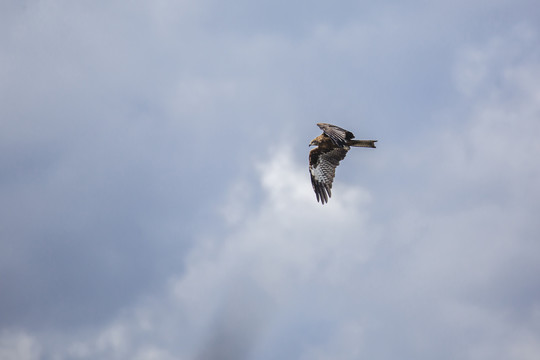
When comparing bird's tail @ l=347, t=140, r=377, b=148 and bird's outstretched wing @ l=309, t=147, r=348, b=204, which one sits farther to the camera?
bird's outstretched wing @ l=309, t=147, r=348, b=204

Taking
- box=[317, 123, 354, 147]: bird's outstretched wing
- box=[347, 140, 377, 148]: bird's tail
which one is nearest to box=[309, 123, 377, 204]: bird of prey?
box=[347, 140, 377, 148]: bird's tail

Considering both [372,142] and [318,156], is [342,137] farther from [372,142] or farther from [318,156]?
[318,156]

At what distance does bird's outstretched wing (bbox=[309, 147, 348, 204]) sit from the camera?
88.0 ft

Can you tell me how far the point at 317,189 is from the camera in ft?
87.9

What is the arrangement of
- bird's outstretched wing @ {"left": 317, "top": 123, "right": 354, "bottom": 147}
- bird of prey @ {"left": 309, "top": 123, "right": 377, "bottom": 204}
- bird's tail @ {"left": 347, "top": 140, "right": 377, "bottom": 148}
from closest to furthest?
bird's outstretched wing @ {"left": 317, "top": 123, "right": 354, "bottom": 147}
bird's tail @ {"left": 347, "top": 140, "right": 377, "bottom": 148}
bird of prey @ {"left": 309, "top": 123, "right": 377, "bottom": 204}

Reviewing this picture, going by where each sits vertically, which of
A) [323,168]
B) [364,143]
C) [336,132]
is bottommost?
[336,132]

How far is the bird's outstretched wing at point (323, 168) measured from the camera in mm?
26812

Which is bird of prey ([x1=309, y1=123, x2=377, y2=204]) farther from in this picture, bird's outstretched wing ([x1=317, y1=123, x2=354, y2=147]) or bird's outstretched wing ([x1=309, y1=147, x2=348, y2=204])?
bird's outstretched wing ([x1=317, y1=123, x2=354, y2=147])

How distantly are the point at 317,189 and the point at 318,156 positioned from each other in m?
1.50

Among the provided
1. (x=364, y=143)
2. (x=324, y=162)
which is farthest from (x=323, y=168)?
(x=364, y=143)

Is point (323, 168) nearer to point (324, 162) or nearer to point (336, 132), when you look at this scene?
point (324, 162)

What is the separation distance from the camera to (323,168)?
27141mm

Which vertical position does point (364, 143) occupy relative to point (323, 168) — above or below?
below

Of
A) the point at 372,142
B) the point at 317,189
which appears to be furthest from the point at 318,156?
the point at 372,142
